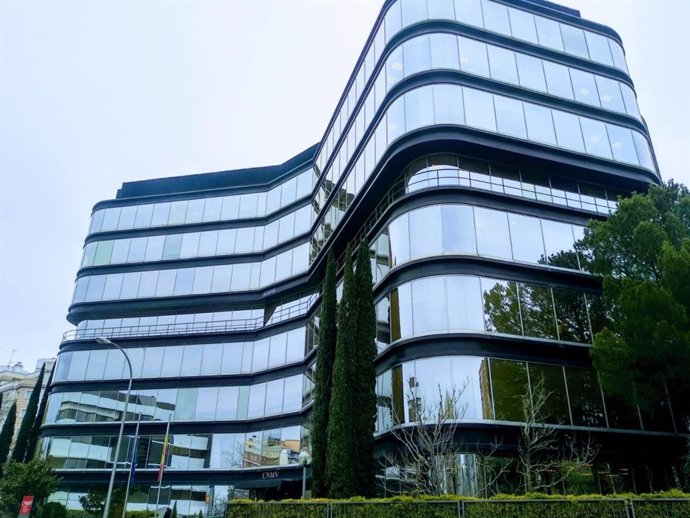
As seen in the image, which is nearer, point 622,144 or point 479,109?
point 479,109

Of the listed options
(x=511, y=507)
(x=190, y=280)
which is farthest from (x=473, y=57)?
(x=190, y=280)

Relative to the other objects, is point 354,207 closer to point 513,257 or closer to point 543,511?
point 513,257

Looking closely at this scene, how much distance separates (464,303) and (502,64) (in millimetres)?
13844

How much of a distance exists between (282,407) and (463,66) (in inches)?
942

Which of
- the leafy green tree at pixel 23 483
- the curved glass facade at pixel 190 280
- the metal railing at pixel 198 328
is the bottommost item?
the leafy green tree at pixel 23 483

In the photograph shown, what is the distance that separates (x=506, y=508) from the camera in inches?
468

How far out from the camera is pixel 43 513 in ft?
110

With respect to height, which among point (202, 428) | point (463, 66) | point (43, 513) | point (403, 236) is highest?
point (463, 66)

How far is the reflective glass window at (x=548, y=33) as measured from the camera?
96.5ft

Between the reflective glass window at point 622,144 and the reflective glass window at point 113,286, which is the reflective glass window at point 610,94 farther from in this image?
the reflective glass window at point 113,286

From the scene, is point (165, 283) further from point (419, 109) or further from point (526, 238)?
point (526, 238)

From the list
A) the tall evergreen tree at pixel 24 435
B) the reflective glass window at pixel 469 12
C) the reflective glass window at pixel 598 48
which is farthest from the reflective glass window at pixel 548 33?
the tall evergreen tree at pixel 24 435

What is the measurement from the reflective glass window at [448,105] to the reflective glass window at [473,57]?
1.68m

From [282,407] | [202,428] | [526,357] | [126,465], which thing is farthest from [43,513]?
[526,357]
